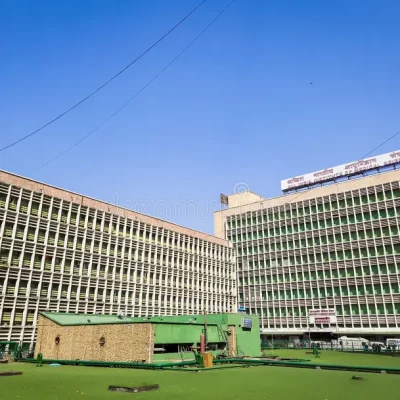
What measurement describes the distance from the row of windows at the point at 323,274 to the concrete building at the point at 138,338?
40.2m

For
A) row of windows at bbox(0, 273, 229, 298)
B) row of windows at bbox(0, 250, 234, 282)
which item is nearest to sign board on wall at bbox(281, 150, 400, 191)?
row of windows at bbox(0, 250, 234, 282)

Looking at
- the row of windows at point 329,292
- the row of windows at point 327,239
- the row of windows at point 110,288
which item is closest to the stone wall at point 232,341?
the row of windows at point 110,288

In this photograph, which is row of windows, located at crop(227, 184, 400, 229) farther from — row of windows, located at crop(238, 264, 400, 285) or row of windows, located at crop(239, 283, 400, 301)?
row of windows, located at crop(239, 283, 400, 301)

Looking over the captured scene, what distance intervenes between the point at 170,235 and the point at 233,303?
25.3 meters

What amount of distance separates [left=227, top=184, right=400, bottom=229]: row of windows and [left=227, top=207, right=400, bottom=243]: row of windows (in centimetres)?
232

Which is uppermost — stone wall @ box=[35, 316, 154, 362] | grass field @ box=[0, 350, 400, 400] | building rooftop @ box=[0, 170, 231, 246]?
building rooftop @ box=[0, 170, 231, 246]

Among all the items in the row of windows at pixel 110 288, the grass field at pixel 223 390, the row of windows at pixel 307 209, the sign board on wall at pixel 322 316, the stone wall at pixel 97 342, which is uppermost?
the row of windows at pixel 307 209

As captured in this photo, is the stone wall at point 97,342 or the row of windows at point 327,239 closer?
the stone wall at point 97,342

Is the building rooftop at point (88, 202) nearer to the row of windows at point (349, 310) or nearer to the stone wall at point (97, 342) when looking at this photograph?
the stone wall at point (97, 342)

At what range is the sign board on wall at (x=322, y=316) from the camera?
269 feet

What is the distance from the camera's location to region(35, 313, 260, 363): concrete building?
3634cm

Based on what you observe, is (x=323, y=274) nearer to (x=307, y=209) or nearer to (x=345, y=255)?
(x=345, y=255)

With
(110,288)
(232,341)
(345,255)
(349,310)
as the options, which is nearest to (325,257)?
(345,255)

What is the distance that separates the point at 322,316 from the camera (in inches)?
3287
